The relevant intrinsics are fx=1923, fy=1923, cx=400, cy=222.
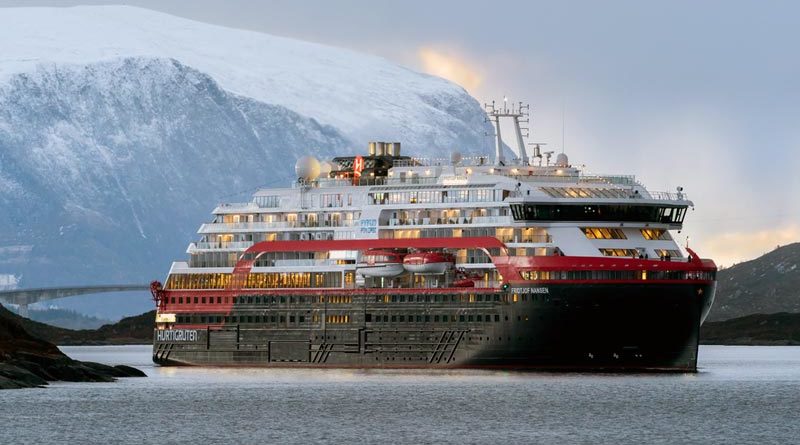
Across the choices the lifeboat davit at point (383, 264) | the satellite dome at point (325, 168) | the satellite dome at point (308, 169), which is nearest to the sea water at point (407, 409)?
the lifeboat davit at point (383, 264)

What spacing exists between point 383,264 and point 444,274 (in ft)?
13.8

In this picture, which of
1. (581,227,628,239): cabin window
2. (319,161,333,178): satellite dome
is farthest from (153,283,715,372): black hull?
(319,161,333,178): satellite dome

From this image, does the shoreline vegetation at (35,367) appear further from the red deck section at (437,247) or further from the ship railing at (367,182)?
the ship railing at (367,182)

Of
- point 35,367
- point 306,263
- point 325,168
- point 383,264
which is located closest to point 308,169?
point 325,168

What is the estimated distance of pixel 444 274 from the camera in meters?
112

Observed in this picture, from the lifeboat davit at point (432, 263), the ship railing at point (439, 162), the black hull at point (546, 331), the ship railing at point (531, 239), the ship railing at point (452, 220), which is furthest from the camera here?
the ship railing at point (439, 162)

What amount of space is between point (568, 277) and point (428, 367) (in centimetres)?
1115

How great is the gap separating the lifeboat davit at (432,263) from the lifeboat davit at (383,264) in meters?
1.52

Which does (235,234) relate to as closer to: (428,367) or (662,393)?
(428,367)

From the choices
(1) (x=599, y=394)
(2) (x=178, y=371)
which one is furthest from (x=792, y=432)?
(2) (x=178, y=371)

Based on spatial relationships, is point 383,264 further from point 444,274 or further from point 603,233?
point 603,233

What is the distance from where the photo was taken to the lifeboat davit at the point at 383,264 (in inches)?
4488

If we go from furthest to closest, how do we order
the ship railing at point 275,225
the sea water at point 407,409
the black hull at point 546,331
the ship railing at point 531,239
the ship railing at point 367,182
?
the ship railing at point 275,225
the ship railing at point 367,182
the ship railing at point 531,239
the black hull at point 546,331
the sea water at point 407,409

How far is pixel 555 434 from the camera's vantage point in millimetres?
81188
